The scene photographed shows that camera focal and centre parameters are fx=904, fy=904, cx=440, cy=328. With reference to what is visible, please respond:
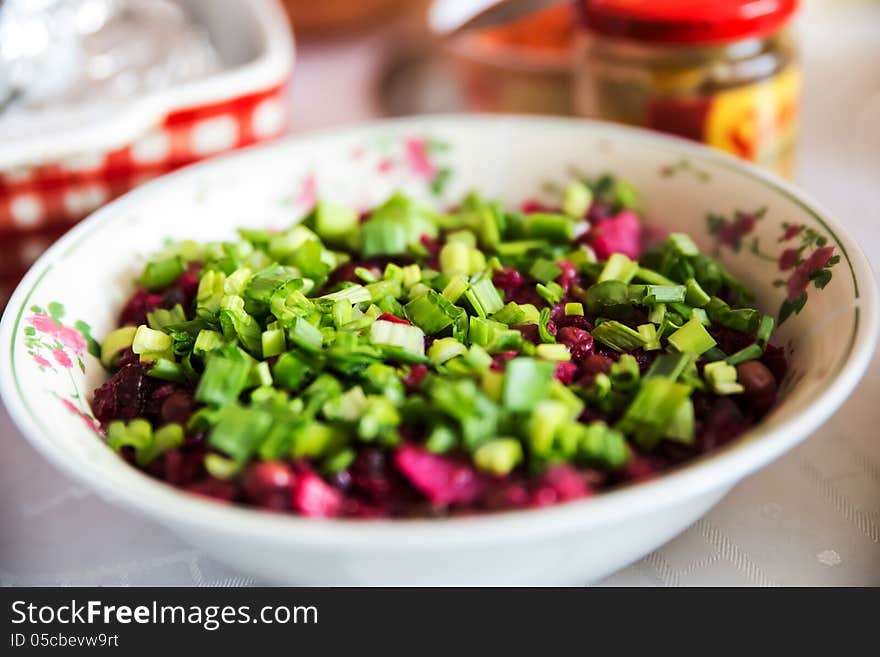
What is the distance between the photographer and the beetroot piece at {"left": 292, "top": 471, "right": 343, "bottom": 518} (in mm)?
763

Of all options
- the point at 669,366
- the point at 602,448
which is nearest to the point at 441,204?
the point at 669,366

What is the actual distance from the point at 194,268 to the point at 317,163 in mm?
313

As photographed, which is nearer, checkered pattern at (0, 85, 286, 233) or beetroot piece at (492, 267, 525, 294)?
beetroot piece at (492, 267, 525, 294)

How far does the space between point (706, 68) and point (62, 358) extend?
1.05 meters

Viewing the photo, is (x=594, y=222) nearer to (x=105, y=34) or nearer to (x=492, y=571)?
(x=492, y=571)

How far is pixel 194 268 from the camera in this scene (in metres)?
1.21

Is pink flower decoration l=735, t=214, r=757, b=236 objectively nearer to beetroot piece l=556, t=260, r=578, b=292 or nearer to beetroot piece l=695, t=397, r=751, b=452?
beetroot piece l=556, t=260, r=578, b=292

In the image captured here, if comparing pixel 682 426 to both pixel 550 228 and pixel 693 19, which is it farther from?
pixel 693 19

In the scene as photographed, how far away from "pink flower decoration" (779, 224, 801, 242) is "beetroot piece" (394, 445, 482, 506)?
0.57m

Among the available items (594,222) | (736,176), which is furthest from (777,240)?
(594,222)

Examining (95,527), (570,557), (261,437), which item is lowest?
(95,527)

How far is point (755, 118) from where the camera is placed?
4.80 feet

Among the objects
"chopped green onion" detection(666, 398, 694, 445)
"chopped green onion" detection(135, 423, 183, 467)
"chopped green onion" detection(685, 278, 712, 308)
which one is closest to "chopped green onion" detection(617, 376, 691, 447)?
"chopped green onion" detection(666, 398, 694, 445)

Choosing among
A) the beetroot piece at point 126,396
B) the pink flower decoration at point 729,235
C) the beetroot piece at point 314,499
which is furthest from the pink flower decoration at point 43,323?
the pink flower decoration at point 729,235
